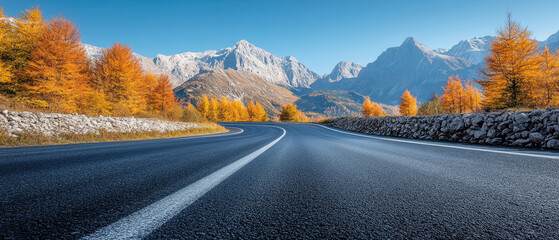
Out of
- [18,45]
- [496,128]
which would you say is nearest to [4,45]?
[18,45]

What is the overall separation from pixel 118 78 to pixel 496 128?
23.4 m

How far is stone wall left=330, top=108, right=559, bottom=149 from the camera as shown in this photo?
4.62 m

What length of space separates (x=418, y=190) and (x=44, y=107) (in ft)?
60.4

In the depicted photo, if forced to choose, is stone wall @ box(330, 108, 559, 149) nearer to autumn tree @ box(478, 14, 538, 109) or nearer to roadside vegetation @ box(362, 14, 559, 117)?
roadside vegetation @ box(362, 14, 559, 117)

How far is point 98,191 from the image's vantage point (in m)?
1.47

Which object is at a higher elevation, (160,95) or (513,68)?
(513,68)

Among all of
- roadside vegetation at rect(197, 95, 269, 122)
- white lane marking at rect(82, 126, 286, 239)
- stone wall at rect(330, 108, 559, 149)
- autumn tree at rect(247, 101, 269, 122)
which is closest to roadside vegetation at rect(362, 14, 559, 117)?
stone wall at rect(330, 108, 559, 149)

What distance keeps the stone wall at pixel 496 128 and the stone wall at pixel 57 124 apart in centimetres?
1443

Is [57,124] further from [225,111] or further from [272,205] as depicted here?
[225,111]

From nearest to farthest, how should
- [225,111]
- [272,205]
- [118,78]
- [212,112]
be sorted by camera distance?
[272,205], [118,78], [212,112], [225,111]

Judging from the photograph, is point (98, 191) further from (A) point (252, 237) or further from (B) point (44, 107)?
(B) point (44, 107)

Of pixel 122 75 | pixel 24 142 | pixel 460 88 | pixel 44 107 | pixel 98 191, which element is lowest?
pixel 24 142

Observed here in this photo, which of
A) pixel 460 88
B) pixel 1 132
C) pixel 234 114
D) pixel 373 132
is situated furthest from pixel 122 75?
pixel 234 114

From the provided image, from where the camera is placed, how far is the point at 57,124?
855cm
